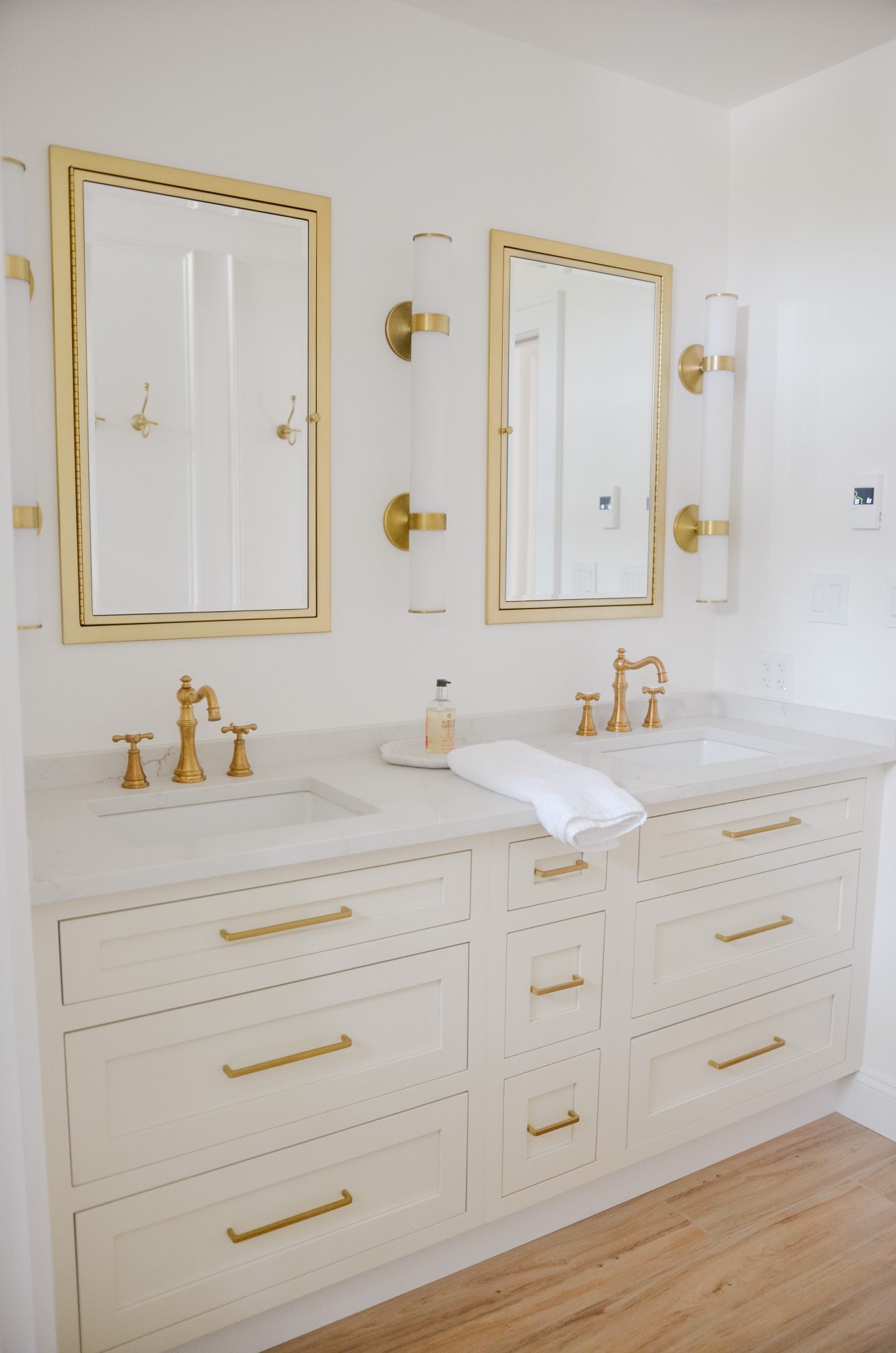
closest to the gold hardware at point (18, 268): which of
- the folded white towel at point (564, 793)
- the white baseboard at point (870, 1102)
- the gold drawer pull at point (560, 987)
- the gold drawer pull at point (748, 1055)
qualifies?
the folded white towel at point (564, 793)

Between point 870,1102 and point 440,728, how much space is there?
1402mm

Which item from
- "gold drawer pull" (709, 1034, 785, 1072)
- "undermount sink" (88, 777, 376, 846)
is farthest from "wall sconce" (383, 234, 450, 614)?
"gold drawer pull" (709, 1034, 785, 1072)

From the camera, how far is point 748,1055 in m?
2.20

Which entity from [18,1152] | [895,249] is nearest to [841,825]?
[895,249]

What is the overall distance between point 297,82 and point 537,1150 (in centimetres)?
207

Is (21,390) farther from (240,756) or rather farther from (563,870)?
(563,870)

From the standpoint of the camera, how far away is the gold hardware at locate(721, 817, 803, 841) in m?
2.08

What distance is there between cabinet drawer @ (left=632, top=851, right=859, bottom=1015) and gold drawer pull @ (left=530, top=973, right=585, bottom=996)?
0.15 m

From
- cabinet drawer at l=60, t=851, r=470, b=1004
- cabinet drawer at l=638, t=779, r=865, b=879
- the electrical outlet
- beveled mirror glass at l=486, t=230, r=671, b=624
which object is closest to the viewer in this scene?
cabinet drawer at l=60, t=851, r=470, b=1004

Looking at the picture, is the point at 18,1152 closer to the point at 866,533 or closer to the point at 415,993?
the point at 415,993

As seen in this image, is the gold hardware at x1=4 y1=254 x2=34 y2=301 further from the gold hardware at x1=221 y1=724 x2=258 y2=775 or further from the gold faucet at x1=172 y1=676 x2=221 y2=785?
the gold hardware at x1=221 y1=724 x2=258 y2=775

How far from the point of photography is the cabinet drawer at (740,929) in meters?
2.00

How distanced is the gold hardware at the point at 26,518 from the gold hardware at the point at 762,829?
1423 mm

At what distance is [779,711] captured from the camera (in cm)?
258
